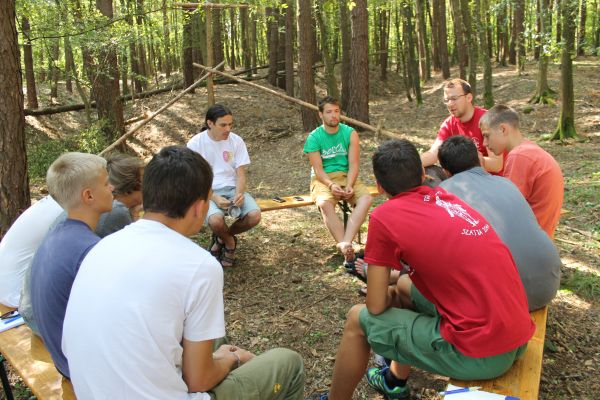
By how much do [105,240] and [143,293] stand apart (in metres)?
0.30

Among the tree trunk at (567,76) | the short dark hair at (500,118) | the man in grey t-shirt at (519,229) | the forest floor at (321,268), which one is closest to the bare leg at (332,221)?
the forest floor at (321,268)

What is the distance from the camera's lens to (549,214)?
125 inches

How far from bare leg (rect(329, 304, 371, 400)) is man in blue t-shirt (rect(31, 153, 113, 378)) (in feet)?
4.08

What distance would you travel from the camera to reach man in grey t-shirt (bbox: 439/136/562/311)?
8.09 feet

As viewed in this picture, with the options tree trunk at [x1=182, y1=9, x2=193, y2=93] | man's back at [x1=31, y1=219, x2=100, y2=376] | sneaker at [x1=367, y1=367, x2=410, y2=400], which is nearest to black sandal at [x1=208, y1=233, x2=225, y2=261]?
sneaker at [x1=367, y1=367, x2=410, y2=400]

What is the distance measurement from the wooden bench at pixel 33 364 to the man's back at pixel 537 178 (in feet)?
9.24

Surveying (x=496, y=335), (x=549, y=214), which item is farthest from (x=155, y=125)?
(x=496, y=335)

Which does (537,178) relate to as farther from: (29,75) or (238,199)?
(29,75)

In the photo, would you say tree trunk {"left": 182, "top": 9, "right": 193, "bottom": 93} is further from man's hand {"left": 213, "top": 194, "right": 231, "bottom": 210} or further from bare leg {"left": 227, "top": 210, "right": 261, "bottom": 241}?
bare leg {"left": 227, "top": 210, "right": 261, "bottom": 241}

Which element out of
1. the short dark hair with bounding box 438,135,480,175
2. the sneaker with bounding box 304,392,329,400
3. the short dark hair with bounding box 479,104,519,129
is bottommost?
the sneaker with bounding box 304,392,329,400

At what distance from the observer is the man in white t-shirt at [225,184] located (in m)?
4.62

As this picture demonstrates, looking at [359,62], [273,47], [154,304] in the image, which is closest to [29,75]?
[273,47]

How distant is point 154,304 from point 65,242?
2.37ft

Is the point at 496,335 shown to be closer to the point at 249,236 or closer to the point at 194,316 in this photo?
the point at 194,316
